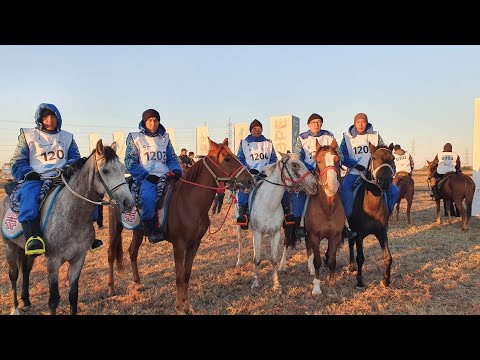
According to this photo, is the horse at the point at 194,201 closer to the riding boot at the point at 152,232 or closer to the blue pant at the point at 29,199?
the riding boot at the point at 152,232

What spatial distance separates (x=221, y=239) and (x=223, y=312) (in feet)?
19.0

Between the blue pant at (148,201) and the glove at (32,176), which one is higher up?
the glove at (32,176)

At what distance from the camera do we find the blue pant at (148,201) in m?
5.34

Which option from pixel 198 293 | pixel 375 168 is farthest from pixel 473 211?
pixel 198 293

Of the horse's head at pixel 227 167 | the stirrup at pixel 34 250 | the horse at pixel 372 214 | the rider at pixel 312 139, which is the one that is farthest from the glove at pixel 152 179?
the horse at pixel 372 214

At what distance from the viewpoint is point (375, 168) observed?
584 cm

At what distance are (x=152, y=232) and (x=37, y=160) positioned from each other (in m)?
2.01

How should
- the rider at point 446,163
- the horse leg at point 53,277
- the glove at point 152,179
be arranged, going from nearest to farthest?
1. the horse leg at point 53,277
2. the glove at point 152,179
3. the rider at point 446,163

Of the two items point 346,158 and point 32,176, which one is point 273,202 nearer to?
point 346,158

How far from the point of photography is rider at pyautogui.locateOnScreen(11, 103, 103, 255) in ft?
14.4

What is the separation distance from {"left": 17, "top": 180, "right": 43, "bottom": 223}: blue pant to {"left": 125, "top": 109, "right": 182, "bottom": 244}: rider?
1.47 meters

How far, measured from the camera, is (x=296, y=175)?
6.04 metres

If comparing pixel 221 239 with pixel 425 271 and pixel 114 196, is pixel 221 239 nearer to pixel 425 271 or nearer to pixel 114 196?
pixel 425 271

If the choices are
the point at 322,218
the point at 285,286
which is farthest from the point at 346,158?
the point at 285,286
